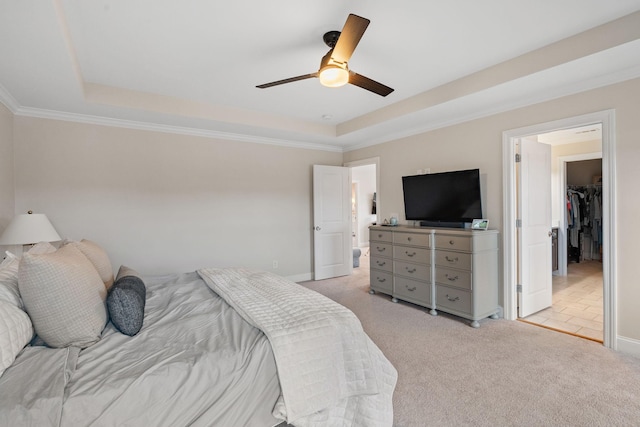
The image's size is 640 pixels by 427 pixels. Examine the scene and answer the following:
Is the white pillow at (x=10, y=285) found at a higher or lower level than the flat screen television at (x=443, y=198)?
lower

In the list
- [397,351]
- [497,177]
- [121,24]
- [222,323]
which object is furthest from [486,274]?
[121,24]

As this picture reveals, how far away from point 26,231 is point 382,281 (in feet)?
12.7

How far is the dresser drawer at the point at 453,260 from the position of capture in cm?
323

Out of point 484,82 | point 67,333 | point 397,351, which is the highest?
point 484,82

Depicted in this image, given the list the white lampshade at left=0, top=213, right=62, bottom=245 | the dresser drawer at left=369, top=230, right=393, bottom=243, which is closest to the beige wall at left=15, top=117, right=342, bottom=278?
the white lampshade at left=0, top=213, right=62, bottom=245

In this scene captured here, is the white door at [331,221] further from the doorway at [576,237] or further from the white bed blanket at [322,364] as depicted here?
the white bed blanket at [322,364]

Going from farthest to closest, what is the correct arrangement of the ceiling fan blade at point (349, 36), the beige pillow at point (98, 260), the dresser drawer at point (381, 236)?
the dresser drawer at point (381, 236)
the beige pillow at point (98, 260)
the ceiling fan blade at point (349, 36)

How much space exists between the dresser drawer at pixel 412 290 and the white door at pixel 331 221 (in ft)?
5.01

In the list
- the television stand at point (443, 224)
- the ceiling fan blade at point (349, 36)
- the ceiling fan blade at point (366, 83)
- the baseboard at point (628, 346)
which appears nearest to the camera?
the ceiling fan blade at point (349, 36)

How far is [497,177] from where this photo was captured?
11.3 feet

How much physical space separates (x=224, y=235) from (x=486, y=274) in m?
3.44

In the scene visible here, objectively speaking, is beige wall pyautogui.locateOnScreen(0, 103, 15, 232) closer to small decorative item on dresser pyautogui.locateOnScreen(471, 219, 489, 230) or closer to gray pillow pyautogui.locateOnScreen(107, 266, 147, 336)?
gray pillow pyautogui.locateOnScreen(107, 266, 147, 336)

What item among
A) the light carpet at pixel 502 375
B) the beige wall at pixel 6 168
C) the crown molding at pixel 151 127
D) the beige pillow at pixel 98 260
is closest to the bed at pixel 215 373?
the beige pillow at pixel 98 260

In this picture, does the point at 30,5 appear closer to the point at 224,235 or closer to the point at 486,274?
the point at 224,235
